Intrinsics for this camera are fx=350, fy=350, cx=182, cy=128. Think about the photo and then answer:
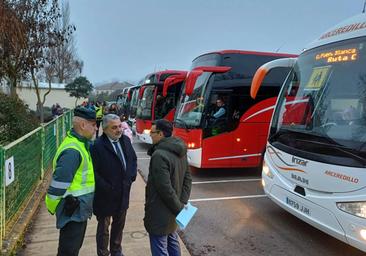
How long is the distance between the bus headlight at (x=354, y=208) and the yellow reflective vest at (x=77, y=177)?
283cm

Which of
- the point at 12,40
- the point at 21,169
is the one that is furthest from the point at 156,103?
the point at 21,169

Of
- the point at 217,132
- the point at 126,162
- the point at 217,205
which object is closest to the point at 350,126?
the point at 126,162

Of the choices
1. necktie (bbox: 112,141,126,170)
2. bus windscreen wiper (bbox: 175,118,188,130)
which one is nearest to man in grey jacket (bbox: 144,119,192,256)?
necktie (bbox: 112,141,126,170)

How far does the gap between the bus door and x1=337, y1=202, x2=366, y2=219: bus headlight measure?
4.54m

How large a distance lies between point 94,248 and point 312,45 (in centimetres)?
451

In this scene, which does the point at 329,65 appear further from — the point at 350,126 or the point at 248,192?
the point at 248,192

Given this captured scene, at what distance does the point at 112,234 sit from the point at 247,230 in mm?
2295

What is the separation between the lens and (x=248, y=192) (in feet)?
25.0

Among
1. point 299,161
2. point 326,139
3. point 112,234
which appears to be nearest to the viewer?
point 112,234

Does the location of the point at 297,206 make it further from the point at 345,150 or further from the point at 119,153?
the point at 119,153

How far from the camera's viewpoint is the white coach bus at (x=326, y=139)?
3.98m

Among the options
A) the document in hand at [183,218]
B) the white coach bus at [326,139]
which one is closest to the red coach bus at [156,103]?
the white coach bus at [326,139]

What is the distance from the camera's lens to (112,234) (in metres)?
4.04

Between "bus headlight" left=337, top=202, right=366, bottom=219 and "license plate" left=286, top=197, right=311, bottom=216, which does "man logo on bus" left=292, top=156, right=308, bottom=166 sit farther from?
"bus headlight" left=337, top=202, right=366, bottom=219
